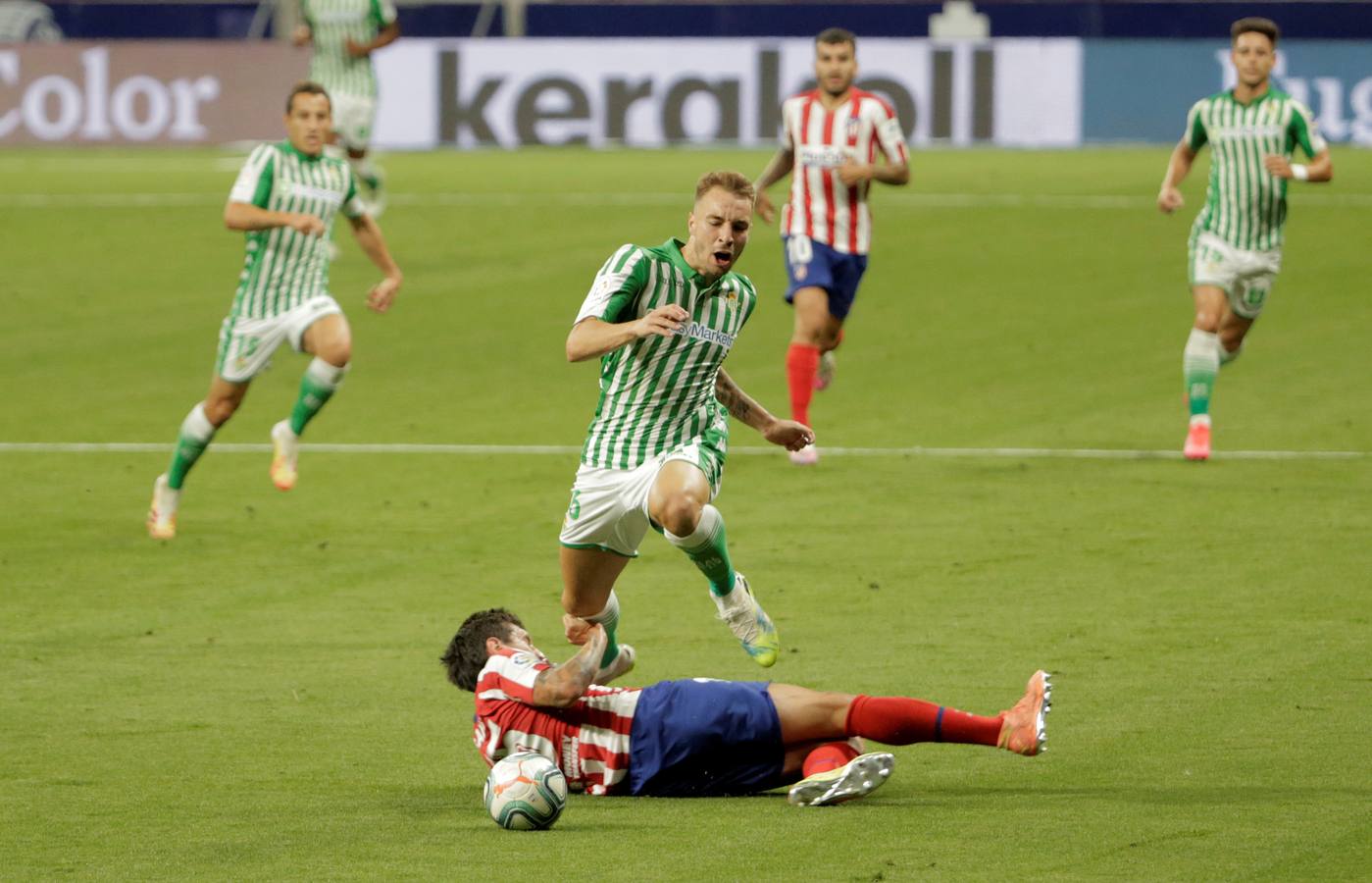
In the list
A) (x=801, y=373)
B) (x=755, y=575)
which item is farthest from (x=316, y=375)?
(x=801, y=373)

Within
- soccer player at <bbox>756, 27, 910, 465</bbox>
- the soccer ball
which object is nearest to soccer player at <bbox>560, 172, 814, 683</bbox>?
the soccer ball

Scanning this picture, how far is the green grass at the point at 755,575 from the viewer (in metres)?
6.79

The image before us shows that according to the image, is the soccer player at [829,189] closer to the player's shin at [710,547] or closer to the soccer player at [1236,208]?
the soccer player at [1236,208]

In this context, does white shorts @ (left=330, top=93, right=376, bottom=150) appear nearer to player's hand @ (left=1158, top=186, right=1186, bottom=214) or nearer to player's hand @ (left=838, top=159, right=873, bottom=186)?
→ player's hand @ (left=838, top=159, right=873, bottom=186)

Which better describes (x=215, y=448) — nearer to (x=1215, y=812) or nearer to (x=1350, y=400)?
(x=1350, y=400)

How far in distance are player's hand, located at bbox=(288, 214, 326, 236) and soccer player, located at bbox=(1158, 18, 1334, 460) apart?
511 centimetres

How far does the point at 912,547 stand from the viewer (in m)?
11.6

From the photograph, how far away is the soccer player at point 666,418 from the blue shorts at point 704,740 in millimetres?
714

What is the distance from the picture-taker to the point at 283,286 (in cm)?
1231

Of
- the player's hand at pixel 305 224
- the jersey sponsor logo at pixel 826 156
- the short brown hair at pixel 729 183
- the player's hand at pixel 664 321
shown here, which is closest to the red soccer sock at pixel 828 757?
the player's hand at pixel 664 321

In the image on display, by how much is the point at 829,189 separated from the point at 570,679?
7865mm

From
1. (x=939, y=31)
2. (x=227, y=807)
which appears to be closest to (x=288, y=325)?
(x=227, y=807)

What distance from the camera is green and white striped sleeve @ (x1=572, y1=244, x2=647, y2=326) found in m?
7.57

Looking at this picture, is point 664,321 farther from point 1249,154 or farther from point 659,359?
point 1249,154
